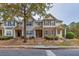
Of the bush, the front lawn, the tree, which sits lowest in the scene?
the front lawn

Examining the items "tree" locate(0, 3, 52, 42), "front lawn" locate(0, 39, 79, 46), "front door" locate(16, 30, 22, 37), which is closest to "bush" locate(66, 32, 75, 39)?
"front lawn" locate(0, 39, 79, 46)

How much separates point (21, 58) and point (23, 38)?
0.24 m

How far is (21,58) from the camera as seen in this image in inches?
4830

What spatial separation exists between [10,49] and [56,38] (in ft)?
1.76

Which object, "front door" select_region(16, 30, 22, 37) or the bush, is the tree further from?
the bush

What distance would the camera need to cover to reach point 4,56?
403ft

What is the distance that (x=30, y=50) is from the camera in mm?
122750

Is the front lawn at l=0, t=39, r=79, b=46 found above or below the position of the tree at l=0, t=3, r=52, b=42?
below

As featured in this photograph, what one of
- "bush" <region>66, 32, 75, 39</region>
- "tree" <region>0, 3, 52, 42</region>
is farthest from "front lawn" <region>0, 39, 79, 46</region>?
"tree" <region>0, 3, 52, 42</region>

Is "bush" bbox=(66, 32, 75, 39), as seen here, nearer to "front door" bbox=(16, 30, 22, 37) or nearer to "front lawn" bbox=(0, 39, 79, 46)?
"front lawn" bbox=(0, 39, 79, 46)

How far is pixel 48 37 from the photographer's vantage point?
123 metres

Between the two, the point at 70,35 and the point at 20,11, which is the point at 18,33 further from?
the point at 70,35

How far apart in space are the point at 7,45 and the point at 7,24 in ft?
0.81

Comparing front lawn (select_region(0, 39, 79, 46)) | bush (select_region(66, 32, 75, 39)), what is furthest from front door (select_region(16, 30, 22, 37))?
bush (select_region(66, 32, 75, 39))
